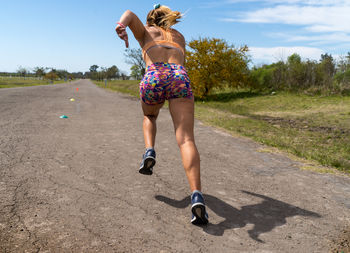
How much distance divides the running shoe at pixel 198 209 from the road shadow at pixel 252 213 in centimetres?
9

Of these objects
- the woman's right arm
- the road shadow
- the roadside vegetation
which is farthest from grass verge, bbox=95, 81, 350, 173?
the woman's right arm

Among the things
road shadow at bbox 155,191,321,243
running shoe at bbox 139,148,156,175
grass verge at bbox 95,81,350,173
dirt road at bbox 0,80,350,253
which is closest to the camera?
dirt road at bbox 0,80,350,253

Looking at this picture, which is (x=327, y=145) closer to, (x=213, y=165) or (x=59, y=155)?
(x=213, y=165)

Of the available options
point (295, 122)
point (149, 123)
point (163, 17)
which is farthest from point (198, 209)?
point (295, 122)

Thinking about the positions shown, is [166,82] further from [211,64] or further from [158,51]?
[211,64]

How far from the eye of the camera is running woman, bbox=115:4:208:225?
271 cm

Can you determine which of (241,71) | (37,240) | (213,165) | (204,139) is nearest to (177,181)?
(213,165)

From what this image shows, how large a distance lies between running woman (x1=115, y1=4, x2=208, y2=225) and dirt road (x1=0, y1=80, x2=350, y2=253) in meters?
0.37

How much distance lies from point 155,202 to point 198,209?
0.73 m

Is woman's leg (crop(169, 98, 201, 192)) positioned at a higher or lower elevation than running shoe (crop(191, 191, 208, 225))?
higher

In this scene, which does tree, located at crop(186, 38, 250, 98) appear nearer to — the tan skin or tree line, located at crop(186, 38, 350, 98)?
tree line, located at crop(186, 38, 350, 98)

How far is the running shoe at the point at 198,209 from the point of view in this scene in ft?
8.12

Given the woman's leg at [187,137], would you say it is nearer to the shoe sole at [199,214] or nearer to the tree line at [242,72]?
the shoe sole at [199,214]

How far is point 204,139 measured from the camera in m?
6.66
